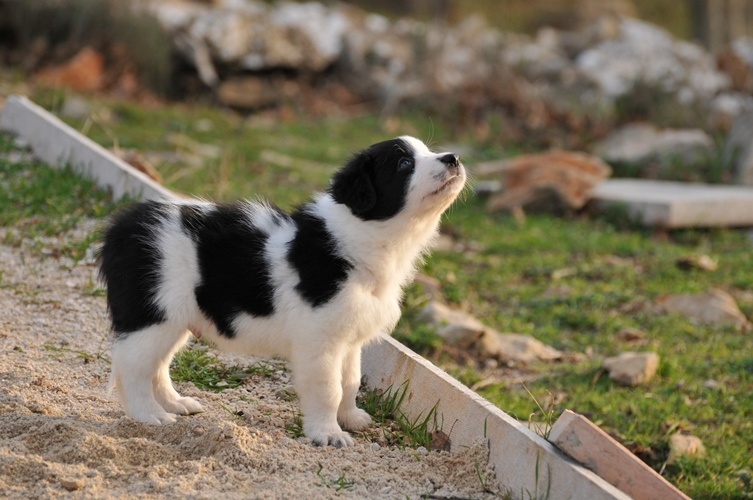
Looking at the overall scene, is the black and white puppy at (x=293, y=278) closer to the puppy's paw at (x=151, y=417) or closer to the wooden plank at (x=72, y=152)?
the puppy's paw at (x=151, y=417)

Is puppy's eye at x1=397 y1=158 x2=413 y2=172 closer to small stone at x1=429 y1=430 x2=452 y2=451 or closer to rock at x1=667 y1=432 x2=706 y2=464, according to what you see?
small stone at x1=429 y1=430 x2=452 y2=451

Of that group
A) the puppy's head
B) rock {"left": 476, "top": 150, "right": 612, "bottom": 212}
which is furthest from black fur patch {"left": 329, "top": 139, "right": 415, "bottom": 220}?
rock {"left": 476, "top": 150, "right": 612, "bottom": 212}

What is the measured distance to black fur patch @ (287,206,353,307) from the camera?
13.6ft

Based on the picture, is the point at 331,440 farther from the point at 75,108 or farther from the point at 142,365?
the point at 75,108

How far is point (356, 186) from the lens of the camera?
4.26 metres

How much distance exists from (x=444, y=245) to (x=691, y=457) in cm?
426

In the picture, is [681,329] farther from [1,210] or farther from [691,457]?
[1,210]

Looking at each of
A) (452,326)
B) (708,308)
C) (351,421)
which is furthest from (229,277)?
(708,308)

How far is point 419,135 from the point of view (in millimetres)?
13461

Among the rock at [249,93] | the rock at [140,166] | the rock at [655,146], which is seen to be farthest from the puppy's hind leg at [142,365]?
the rock at [249,93]

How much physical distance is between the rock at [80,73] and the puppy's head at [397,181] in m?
9.51

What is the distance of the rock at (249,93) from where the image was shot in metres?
14.8

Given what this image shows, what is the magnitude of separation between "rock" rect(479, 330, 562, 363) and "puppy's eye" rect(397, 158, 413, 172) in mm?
2646

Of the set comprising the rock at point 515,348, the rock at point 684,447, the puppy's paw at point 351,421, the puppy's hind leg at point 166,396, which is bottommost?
the rock at point 515,348
